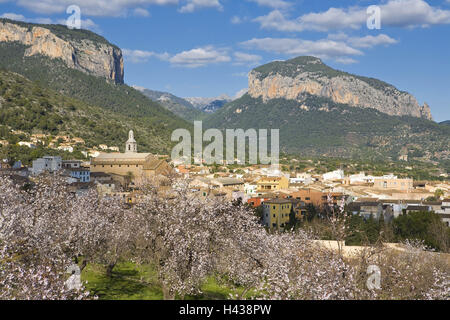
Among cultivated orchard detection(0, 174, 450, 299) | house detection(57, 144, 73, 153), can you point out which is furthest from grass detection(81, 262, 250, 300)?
house detection(57, 144, 73, 153)

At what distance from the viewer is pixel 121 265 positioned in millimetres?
31016

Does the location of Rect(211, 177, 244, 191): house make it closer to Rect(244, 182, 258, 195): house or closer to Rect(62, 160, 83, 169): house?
Rect(244, 182, 258, 195): house

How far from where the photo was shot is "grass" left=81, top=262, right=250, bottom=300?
22969 mm

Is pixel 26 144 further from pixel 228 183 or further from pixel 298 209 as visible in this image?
pixel 298 209

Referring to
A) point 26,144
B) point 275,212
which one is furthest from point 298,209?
point 26,144

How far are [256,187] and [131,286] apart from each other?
231ft

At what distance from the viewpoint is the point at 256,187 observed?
94.4m

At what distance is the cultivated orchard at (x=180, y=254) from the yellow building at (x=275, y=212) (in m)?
A: 35.9

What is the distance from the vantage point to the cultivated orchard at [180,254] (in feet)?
43.5

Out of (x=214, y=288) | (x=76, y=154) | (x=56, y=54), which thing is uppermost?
(x=56, y=54)

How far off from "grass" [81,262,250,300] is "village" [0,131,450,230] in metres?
18.8

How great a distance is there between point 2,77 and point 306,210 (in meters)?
103
